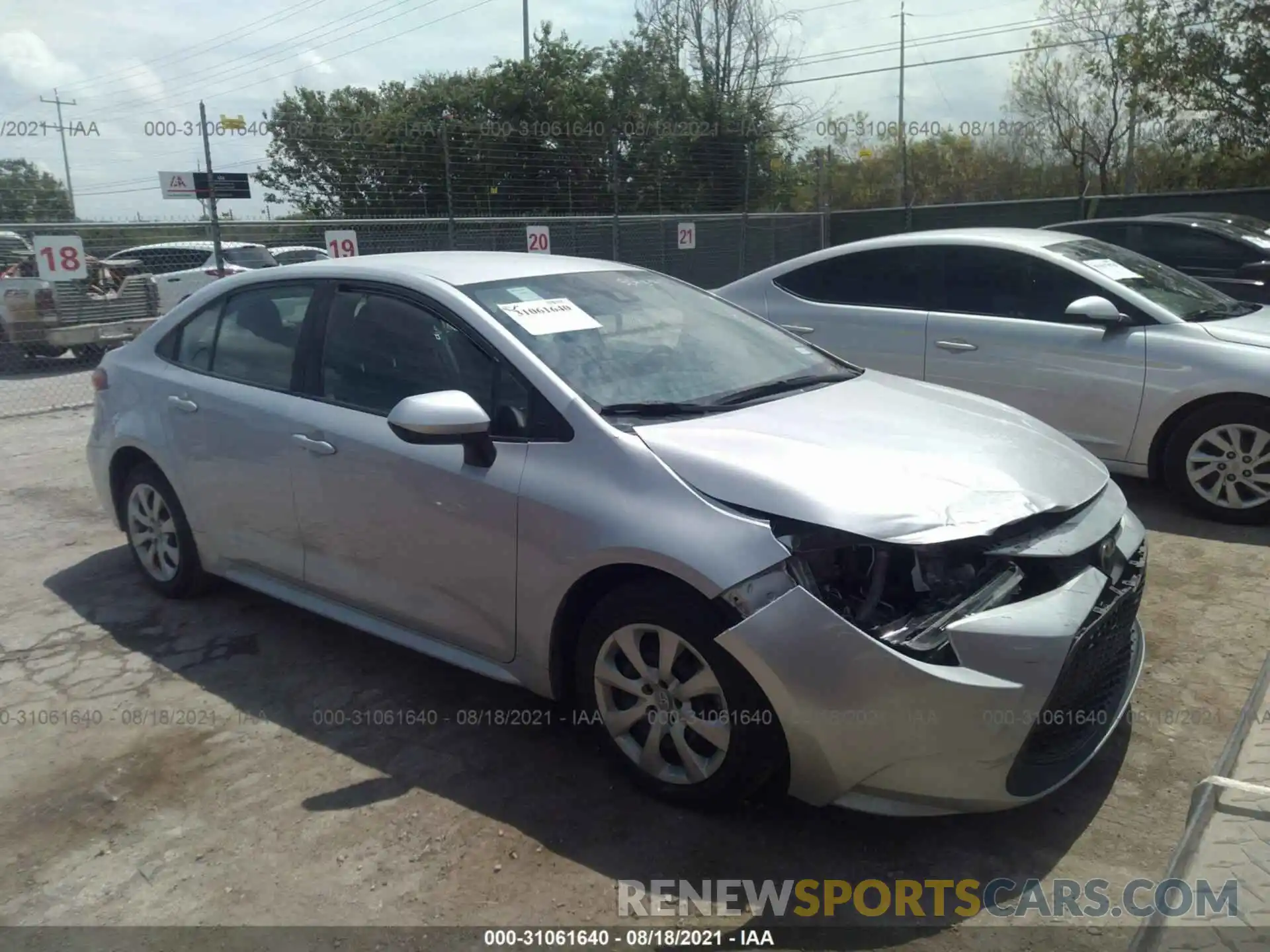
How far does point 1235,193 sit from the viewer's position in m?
14.4

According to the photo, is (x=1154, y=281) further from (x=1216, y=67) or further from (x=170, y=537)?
(x=1216, y=67)

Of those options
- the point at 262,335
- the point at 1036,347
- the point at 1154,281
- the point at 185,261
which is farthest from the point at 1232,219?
the point at 185,261

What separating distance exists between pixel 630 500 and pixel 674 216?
12534mm

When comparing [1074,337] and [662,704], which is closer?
[662,704]

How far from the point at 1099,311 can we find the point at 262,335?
4364 millimetres

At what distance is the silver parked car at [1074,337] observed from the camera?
5.37 metres

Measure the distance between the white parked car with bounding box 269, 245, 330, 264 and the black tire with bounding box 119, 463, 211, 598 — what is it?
861 cm

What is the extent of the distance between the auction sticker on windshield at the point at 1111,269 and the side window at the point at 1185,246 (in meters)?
3.80

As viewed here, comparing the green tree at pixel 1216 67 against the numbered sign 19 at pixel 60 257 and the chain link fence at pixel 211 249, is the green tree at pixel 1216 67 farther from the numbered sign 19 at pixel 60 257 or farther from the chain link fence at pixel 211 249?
the numbered sign 19 at pixel 60 257

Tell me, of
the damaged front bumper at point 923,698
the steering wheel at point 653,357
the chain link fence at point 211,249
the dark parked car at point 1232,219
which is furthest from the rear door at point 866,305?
the chain link fence at point 211,249

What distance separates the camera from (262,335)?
14.1 feet

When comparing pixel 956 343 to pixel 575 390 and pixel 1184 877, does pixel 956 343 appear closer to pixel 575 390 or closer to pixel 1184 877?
pixel 575 390

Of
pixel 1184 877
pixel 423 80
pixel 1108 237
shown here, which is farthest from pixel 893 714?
pixel 423 80

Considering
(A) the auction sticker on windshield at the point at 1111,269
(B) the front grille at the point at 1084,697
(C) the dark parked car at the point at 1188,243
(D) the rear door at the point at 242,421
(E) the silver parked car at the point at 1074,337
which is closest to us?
(B) the front grille at the point at 1084,697
